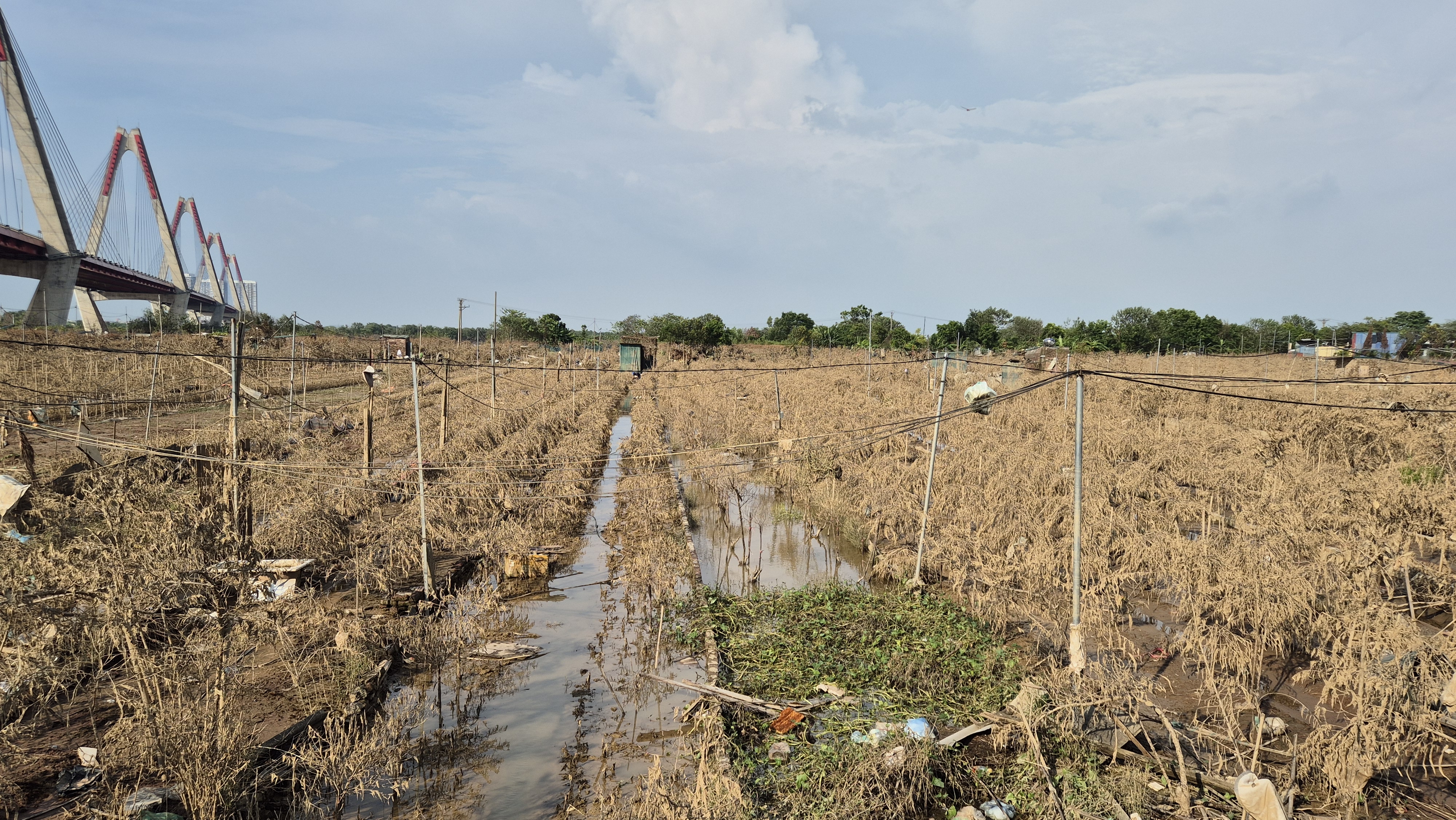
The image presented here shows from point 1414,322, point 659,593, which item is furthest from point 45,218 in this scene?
point 1414,322

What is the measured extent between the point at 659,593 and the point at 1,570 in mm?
8065

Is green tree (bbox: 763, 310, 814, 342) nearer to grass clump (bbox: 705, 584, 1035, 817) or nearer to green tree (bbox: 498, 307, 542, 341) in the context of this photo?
green tree (bbox: 498, 307, 542, 341)

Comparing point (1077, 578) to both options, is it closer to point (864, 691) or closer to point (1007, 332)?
point (864, 691)

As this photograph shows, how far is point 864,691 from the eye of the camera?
A: 8.67 meters

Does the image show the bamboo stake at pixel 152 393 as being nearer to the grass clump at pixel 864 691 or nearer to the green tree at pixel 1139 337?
the grass clump at pixel 864 691

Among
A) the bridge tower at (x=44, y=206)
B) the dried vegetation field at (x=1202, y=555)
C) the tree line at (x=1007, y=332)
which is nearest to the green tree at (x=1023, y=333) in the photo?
the tree line at (x=1007, y=332)

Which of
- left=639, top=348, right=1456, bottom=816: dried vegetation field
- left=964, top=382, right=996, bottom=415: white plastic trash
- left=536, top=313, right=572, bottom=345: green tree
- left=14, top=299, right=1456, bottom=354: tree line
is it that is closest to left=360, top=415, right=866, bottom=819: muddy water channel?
left=639, top=348, right=1456, bottom=816: dried vegetation field

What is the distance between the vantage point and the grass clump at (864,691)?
22.4ft

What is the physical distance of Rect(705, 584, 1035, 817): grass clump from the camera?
6.84m

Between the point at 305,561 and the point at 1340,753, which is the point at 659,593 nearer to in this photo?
the point at 305,561

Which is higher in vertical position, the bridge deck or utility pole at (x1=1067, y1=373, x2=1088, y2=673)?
the bridge deck

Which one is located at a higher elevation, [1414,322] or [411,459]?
[1414,322]

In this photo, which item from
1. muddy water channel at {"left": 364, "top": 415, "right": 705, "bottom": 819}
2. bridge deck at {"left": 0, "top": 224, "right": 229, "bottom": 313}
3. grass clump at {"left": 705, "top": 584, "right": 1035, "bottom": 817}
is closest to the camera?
grass clump at {"left": 705, "top": 584, "right": 1035, "bottom": 817}

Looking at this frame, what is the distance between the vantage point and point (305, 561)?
1160cm
